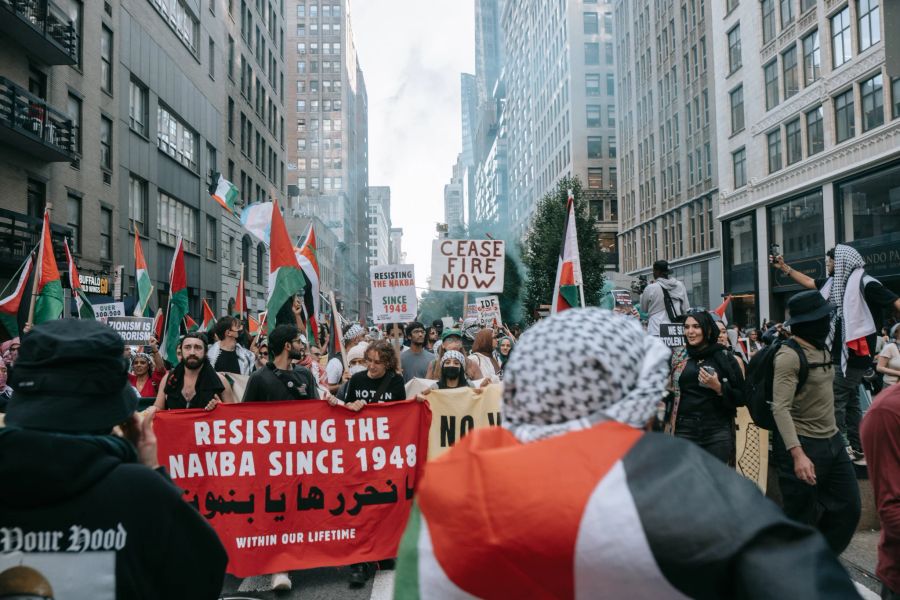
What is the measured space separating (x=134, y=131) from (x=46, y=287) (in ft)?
60.9

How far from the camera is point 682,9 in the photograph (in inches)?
1780

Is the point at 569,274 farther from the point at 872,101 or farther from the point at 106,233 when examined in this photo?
the point at 872,101

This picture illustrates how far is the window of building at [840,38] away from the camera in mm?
26297

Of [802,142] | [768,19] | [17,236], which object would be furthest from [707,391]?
[768,19]

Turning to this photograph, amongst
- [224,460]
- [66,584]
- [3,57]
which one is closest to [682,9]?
[3,57]

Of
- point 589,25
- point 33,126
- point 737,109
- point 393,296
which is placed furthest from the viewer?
point 589,25

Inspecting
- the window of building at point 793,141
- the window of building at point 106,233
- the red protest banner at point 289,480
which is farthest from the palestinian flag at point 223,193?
the window of building at point 793,141

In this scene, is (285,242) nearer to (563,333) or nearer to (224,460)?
(224,460)

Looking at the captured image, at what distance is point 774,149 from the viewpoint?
1267 inches

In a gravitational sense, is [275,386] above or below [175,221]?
below

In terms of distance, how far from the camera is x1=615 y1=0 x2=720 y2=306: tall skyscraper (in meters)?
42.2

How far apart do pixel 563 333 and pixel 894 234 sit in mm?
26873

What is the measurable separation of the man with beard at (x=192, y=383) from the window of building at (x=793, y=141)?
29.6 m

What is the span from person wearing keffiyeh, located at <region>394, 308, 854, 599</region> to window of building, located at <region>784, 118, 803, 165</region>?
32231 millimetres
